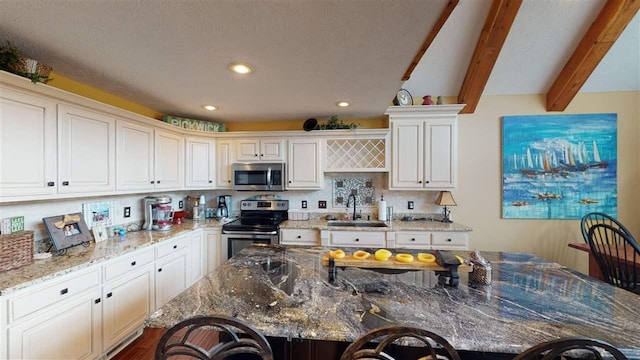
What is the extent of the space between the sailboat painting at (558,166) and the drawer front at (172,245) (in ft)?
13.7

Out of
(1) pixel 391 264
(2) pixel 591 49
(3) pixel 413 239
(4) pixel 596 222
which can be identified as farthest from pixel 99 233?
(4) pixel 596 222

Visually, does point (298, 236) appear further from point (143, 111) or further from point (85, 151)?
point (143, 111)

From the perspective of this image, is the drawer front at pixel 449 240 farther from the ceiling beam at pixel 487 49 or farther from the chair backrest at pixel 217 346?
the chair backrest at pixel 217 346

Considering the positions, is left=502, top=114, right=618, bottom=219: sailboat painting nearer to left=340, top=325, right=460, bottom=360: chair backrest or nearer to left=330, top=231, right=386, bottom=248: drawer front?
left=330, top=231, right=386, bottom=248: drawer front

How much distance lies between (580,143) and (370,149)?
276cm

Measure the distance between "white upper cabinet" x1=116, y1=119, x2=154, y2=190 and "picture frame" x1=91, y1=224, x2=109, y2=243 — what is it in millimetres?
405

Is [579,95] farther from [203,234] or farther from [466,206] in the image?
[203,234]

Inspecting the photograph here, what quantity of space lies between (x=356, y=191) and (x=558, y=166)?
2707 millimetres

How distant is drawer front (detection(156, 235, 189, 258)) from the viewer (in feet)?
7.93

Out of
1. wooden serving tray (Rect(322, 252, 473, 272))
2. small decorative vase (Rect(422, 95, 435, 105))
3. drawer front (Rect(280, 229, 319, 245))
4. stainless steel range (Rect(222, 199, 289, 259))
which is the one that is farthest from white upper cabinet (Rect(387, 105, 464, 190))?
wooden serving tray (Rect(322, 252, 473, 272))

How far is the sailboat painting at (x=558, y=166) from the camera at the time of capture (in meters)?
3.20

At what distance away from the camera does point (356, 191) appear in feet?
11.8

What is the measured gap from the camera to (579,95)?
128 inches

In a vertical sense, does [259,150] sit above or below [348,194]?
above
